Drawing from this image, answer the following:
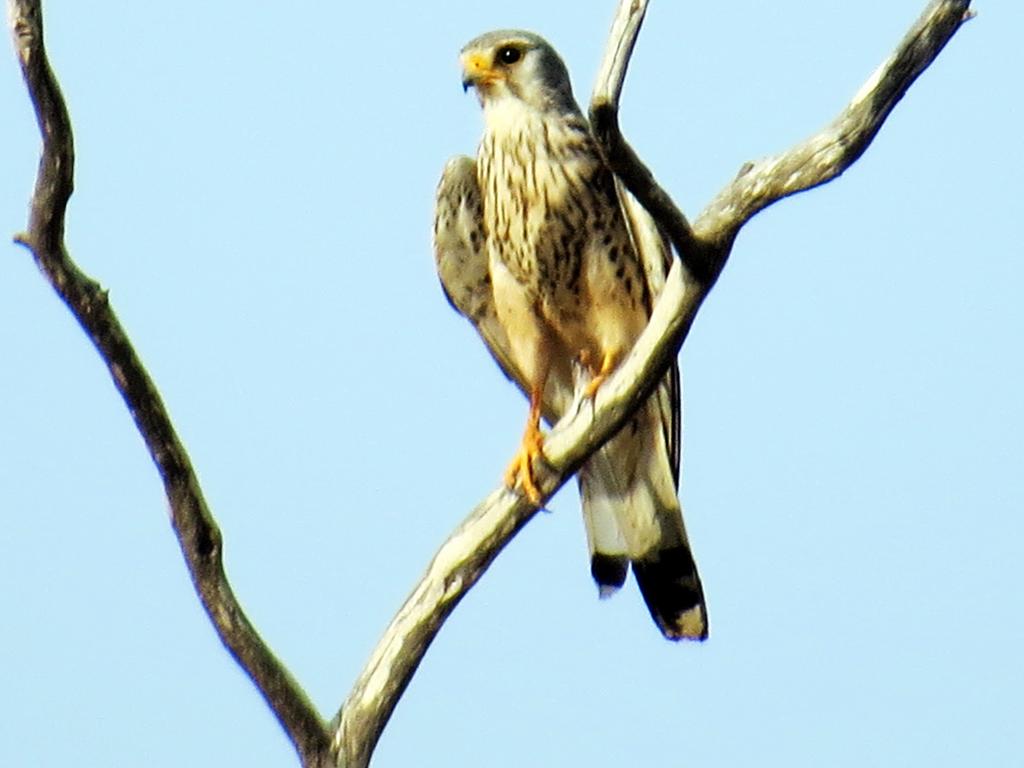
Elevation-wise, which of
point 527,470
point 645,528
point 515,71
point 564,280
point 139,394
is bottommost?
point 645,528

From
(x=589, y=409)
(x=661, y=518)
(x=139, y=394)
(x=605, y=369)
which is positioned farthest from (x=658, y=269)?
(x=139, y=394)

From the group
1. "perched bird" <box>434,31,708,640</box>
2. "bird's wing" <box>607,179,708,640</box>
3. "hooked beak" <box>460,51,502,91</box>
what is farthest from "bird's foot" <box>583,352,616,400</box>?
"hooked beak" <box>460,51,502,91</box>

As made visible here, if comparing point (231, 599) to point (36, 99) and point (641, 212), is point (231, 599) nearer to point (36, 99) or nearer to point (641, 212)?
point (36, 99)

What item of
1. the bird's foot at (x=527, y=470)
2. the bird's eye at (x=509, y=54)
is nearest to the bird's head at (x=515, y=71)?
the bird's eye at (x=509, y=54)

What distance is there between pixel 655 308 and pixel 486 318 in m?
1.21

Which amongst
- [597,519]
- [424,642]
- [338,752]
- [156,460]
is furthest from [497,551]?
[597,519]

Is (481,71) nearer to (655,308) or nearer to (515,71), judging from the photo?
(515,71)

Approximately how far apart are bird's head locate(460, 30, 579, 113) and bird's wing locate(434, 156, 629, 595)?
0.21 m

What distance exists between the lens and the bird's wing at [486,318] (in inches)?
171

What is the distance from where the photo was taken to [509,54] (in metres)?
4.23

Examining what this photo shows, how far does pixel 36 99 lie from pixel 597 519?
81.7 inches

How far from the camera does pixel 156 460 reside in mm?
3025

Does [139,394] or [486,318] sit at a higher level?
[486,318]

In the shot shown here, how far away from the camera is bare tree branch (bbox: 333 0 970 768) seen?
2973 mm
